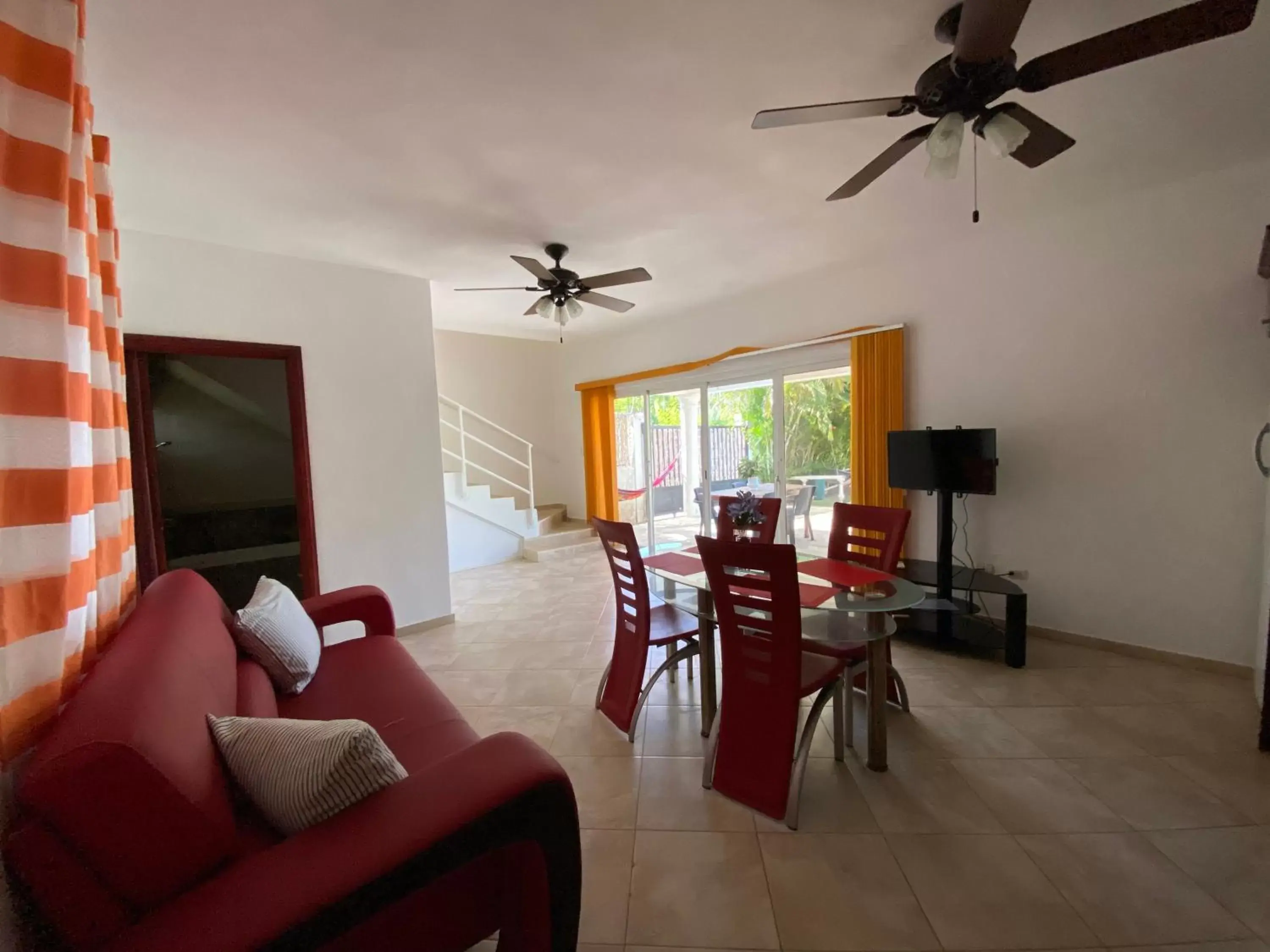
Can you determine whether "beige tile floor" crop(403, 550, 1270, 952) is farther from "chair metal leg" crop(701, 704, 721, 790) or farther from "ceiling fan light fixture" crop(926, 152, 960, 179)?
"ceiling fan light fixture" crop(926, 152, 960, 179)

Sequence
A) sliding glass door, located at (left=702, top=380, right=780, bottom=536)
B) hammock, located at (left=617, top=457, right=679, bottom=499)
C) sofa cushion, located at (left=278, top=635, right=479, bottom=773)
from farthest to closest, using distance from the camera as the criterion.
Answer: hammock, located at (left=617, top=457, right=679, bottom=499)
sliding glass door, located at (left=702, top=380, right=780, bottom=536)
sofa cushion, located at (left=278, top=635, right=479, bottom=773)

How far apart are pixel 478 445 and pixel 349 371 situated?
3146mm

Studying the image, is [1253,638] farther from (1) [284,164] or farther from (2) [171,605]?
(1) [284,164]

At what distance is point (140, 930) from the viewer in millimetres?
745

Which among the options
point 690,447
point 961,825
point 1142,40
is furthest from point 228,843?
point 690,447

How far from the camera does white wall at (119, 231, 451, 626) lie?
279cm

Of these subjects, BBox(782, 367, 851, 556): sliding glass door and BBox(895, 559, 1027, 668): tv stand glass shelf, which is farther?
BBox(782, 367, 851, 556): sliding glass door

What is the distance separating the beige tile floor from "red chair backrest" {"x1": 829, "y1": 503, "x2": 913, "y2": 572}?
742 millimetres

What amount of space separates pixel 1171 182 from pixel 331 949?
4526 millimetres

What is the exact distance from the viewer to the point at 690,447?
588 cm

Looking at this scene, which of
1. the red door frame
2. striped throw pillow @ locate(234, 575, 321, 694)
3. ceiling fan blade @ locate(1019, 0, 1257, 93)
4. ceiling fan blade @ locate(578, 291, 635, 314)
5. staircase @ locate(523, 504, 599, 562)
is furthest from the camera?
staircase @ locate(523, 504, 599, 562)

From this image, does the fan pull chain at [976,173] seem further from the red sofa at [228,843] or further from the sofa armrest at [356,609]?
the sofa armrest at [356,609]

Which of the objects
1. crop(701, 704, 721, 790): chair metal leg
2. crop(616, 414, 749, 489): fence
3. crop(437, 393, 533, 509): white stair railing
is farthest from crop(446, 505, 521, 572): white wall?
crop(701, 704, 721, 790): chair metal leg

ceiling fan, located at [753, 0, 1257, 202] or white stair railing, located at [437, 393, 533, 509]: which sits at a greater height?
ceiling fan, located at [753, 0, 1257, 202]
